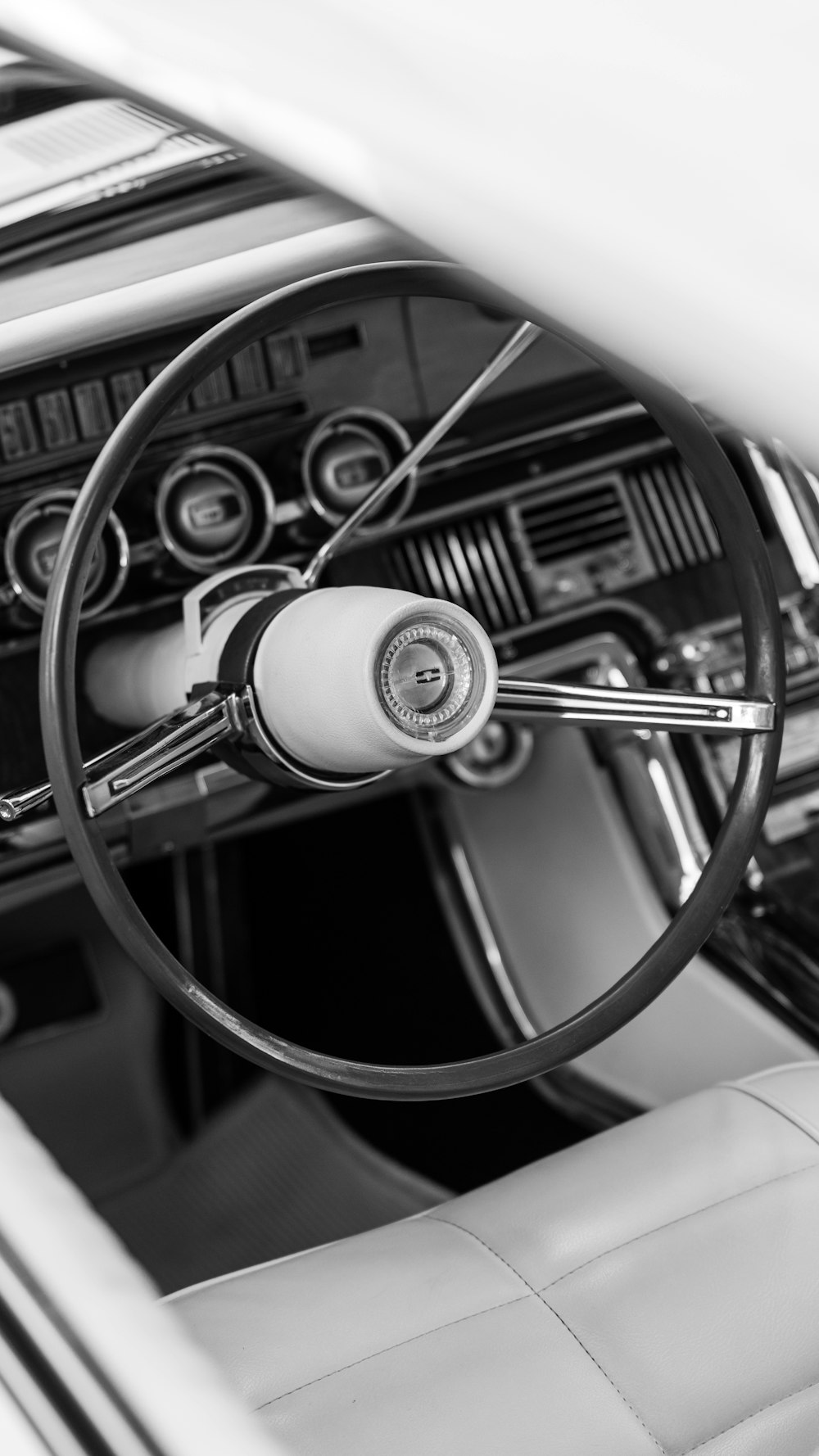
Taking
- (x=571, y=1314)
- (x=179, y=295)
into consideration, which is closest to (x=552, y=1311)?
(x=571, y=1314)

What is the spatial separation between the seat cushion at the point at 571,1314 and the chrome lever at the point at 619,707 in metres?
0.33

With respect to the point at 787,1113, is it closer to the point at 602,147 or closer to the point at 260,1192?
the point at 602,147

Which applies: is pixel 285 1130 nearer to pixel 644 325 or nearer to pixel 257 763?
pixel 257 763

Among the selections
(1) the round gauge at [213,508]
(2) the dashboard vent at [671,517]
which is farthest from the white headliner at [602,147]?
(2) the dashboard vent at [671,517]

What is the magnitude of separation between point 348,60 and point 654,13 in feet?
0.53

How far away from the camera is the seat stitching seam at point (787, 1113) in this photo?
101cm

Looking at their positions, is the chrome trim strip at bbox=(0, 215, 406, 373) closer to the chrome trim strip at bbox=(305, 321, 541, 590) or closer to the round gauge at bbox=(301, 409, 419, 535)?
the chrome trim strip at bbox=(305, 321, 541, 590)

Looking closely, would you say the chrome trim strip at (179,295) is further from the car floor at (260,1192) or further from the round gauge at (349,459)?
the car floor at (260,1192)

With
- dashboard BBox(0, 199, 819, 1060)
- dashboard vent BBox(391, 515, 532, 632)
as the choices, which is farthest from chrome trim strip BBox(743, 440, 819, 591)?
dashboard vent BBox(391, 515, 532, 632)

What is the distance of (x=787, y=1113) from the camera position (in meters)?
1.03

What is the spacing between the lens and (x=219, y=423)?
1268 millimetres

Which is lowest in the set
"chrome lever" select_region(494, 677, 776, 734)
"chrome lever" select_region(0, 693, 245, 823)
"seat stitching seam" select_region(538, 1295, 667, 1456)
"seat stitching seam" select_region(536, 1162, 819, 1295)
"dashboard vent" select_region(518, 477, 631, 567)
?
"seat stitching seam" select_region(538, 1295, 667, 1456)

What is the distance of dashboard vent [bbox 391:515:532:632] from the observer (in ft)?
4.63

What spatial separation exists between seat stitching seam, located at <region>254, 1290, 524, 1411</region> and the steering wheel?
6.3 inches
